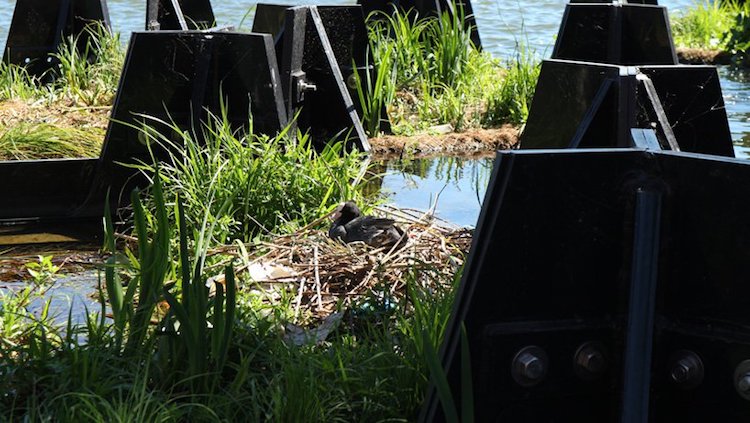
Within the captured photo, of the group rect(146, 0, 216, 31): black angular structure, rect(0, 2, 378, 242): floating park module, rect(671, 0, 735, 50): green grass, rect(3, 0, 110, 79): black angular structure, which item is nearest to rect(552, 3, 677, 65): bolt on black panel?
rect(0, 2, 378, 242): floating park module

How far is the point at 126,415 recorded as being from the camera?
11.1ft

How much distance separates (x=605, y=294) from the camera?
3.03m

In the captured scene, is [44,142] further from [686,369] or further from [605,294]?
[686,369]

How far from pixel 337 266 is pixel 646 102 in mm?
1511

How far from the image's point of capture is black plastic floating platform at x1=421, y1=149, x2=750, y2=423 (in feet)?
9.51

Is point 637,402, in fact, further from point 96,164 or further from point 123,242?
point 96,164

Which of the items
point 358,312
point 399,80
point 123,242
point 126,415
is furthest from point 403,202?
point 126,415

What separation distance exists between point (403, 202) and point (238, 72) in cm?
125

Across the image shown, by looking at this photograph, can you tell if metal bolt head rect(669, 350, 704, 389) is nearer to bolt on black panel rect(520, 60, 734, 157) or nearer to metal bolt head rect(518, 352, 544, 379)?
metal bolt head rect(518, 352, 544, 379)

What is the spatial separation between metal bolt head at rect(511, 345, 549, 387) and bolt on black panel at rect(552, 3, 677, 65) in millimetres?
4663

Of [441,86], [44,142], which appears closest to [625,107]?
[44,142]

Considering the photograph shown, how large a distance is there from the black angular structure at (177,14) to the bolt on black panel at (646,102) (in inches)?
211

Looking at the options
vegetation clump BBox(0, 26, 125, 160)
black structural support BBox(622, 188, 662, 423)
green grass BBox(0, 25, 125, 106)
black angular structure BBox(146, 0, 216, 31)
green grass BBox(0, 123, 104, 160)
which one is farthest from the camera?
black angular structure BBox(146, 0, 216, 31)

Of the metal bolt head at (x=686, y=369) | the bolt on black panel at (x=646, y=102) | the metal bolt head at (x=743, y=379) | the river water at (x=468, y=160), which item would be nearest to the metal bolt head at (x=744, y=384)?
the metal bolt head at (x=743, y=379)
